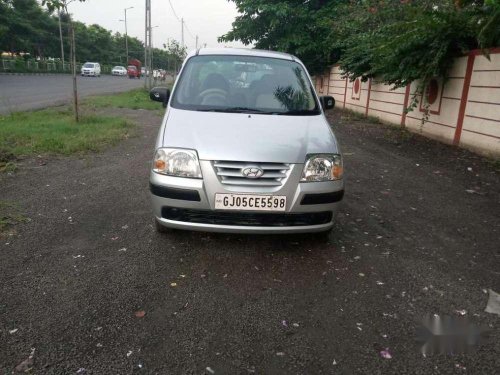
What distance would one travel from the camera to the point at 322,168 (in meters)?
3.20

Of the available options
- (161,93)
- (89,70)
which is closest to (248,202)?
(161,93)

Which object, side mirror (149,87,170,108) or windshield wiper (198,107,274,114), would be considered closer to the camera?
windshield wiper (198,107,274,114)

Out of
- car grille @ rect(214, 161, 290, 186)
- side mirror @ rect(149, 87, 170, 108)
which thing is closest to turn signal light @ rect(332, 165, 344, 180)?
car grille @ rect(214, 161, 290, 186)

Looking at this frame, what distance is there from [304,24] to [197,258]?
17539 millimetres

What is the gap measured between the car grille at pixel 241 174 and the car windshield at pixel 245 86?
3.10ft

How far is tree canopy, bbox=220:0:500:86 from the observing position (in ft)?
24.6

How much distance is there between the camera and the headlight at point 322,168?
10.3 feet

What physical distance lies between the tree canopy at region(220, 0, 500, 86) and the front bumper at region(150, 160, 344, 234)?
3720 millimetres

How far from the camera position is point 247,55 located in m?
4.50

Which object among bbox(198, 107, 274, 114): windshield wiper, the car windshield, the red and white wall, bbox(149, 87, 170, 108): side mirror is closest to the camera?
bbox(198, 107, 274, 114): windshield wiper

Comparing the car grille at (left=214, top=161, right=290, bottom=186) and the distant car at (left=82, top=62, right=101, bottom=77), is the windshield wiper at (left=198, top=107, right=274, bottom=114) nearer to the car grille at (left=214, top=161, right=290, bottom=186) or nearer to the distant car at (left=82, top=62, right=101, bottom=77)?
the car grille at (left=214, top=161, right=290, bottom=186)

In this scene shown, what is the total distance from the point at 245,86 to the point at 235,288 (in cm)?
215

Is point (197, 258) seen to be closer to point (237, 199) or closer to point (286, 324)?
point (237, 199)

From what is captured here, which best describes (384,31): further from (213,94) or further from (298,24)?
(298,24)
